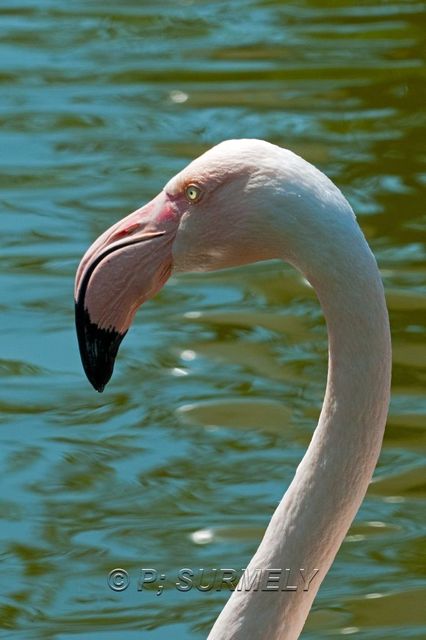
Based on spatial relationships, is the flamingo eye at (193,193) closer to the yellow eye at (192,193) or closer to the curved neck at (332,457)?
the yellow eye at (192,193)

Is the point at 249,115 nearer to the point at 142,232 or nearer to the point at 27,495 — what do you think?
the point at 27,495

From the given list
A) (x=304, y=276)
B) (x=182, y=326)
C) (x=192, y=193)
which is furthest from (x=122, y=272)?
(x=182, y=326)

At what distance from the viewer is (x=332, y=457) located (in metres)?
2.70

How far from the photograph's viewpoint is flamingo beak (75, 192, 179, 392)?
285 centimetres

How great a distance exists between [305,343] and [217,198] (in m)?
2.76

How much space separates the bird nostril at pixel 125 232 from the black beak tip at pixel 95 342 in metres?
0.14

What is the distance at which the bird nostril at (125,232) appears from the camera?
2.88 metres

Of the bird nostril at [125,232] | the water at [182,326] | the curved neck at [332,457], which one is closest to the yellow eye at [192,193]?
the bird nostril at [125,232]

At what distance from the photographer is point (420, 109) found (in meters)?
7.36

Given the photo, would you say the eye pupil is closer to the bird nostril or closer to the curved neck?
the bird nostril

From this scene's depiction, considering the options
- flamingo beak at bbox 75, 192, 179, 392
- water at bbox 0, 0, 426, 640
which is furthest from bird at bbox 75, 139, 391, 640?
water at bbox 0, 0, 426, 640

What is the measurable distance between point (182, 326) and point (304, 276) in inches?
116

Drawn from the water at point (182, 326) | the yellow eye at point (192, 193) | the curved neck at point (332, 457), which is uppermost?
the yellow eye at point (192, 193)

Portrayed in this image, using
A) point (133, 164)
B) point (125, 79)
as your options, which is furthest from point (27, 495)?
point (125, 79)
